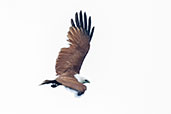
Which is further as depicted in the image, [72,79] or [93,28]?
[93,28]

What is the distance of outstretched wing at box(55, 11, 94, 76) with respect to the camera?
679 inches

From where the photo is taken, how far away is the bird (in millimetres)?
17141

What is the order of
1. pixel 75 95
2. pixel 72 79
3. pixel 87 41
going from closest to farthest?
pixel 75 95, pixel 72 79, pixel 87 41

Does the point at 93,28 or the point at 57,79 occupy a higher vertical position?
the point at 93,28

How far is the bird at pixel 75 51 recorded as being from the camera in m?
17.1

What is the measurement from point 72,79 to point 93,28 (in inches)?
71.5

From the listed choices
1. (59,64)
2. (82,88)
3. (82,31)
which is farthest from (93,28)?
(82,88)

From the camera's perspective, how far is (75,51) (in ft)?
57.3

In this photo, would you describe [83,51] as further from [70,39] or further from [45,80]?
[45,80]

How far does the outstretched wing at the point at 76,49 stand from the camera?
17.2 meters

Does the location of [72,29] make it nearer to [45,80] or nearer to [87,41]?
[87,41]

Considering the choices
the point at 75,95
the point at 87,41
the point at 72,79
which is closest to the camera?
Result: the point at 75,95

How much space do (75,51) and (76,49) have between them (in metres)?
0.07

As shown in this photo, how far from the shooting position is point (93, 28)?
58.2 feet
